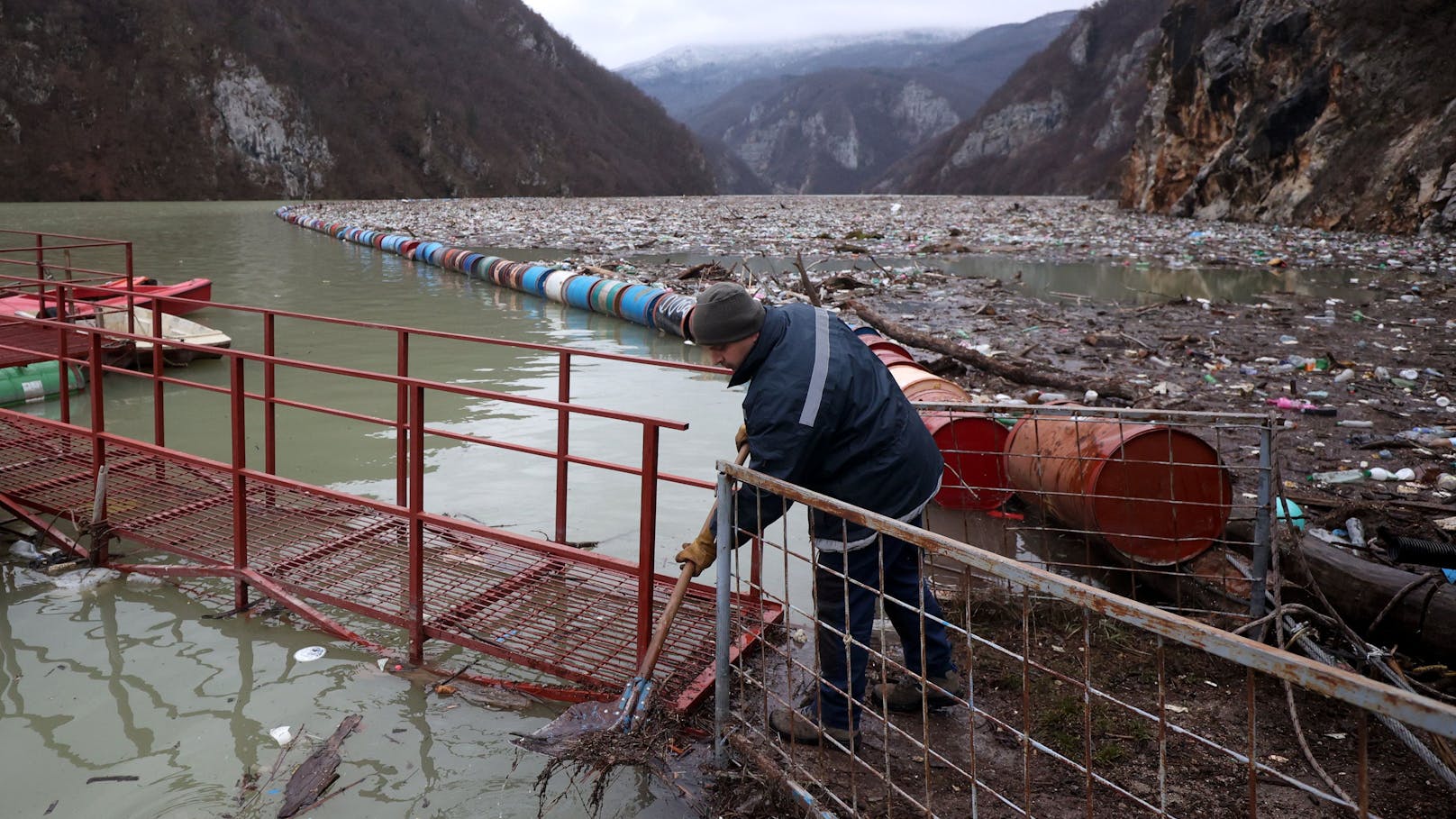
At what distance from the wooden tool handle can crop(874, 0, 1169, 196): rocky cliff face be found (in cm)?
7437

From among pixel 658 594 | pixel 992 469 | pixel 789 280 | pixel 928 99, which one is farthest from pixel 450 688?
pixel 928 99

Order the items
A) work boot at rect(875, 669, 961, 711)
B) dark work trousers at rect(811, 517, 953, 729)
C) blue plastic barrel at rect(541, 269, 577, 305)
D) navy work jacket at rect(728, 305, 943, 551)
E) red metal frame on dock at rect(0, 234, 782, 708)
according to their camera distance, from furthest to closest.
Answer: blue plastic barrel at rect(541, 269, 577, 305) → red metal frame on dock at rect(0, 234, 782, 708) → work boot at rect(875, 669, 961, 711) → dark work trousers at rect(811, 517, 953, 729) → navy work jacket at rect(728, 305, 943, 551)

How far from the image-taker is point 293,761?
9.31 feet

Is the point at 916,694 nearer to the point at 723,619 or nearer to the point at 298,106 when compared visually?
the point at 723,619

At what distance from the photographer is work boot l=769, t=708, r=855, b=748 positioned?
2644 mm

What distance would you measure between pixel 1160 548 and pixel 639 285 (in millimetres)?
8167

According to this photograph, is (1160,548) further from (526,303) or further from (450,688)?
(526,303)

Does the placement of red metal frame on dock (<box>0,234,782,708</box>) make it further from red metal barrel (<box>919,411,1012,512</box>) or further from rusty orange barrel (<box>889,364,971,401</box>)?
rusty orange barrel (<box>889,364,971,401</box>)

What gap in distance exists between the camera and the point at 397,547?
4125 mm

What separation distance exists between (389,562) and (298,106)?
71.5 m

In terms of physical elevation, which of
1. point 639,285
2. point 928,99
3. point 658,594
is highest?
point 928,99

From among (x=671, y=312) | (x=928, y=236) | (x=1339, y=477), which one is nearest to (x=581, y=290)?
(x=671, y=312)

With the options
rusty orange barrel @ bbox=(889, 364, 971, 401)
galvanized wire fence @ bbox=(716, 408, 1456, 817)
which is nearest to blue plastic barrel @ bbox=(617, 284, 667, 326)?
rusty orange barrel @ bbox=(889, 364, 971, 401)

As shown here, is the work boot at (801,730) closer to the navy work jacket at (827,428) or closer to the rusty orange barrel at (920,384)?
the navy work jacket at (827,428)
